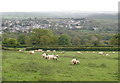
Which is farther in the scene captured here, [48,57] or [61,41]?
[61,41]

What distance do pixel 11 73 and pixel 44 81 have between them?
10.1 ft

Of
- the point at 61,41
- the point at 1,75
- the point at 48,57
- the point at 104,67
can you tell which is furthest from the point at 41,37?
the point at 1,75

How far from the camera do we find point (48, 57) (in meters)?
24.0

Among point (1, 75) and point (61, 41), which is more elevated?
point (1, 75)

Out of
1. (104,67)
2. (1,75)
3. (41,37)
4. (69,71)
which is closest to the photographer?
(1,75)

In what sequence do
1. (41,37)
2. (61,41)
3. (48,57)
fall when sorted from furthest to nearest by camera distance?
(61,41)
(41,37)
(48,57)

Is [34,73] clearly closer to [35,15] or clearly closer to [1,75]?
[1,75]

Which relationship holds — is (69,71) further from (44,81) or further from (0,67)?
(0,67)

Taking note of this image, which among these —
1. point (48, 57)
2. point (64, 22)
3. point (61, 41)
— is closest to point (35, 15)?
point (64, 22)

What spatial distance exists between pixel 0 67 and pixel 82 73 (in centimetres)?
633

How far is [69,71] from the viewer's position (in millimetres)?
17297

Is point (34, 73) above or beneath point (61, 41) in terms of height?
above

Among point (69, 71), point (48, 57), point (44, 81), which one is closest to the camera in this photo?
point (44, 81)

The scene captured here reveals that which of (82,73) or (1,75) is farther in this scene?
(82,73)
